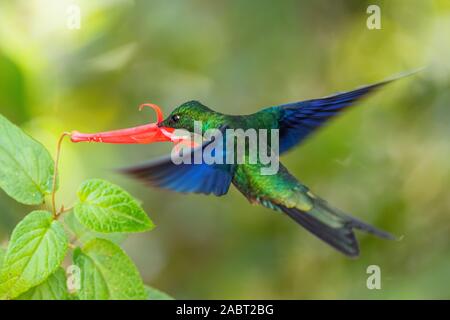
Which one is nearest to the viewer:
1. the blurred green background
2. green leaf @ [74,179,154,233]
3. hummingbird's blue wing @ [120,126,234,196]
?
hummingbird's blue wing @ [120,126,234,196]

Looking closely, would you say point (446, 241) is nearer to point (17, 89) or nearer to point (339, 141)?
point (339, 141)

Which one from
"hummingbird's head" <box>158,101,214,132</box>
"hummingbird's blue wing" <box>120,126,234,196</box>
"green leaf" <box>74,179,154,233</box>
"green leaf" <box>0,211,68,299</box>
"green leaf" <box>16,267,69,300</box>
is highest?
"hummingbird's head" <box>158,101,214,132</box>

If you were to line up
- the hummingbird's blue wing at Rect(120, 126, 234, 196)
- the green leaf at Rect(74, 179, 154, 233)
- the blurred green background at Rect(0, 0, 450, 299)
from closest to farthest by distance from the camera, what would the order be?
the hummingbird's blue wing at Rect(120, 126, 234, 196) → the green leaf at Rect(74, 179, 154, 233) → the blurred green background at Rect(0, 0, 450, 299)

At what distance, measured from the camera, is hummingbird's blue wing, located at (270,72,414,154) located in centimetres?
64

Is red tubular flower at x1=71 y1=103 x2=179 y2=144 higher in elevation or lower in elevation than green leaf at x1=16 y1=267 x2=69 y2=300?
higher

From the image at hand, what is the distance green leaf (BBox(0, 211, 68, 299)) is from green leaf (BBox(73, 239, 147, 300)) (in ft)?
0.13

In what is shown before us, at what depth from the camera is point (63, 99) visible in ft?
4.21

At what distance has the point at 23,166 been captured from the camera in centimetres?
58

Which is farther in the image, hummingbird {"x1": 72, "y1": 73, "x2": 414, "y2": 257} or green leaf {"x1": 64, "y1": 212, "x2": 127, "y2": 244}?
green leaf {"x1": 64, "y1": 212, "x2": 127, "y2": 244}

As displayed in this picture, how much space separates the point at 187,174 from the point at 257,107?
91 cm

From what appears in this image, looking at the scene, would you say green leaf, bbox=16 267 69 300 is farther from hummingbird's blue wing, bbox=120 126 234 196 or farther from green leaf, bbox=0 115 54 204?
hummingbird's blue wing, bbox=120 126 234 196

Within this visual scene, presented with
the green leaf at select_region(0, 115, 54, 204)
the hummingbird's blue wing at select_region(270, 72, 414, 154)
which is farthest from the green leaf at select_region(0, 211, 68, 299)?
the hummingbird's blue wing at select_region(270, 72, 414, 154)
